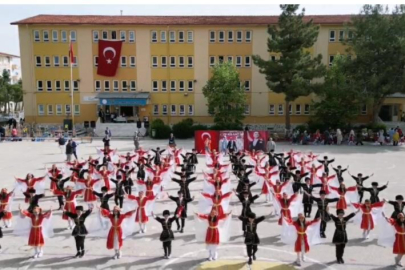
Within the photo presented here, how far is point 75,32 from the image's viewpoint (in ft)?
163

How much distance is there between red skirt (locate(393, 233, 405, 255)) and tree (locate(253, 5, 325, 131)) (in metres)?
30.9

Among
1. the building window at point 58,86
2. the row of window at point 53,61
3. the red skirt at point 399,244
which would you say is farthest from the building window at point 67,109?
the red skirt at point 399,244

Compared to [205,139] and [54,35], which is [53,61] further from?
[205,139]

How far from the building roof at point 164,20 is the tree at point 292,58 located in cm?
799

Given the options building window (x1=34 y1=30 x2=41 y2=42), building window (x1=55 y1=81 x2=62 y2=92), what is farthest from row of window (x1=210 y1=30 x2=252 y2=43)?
building window (x1=34 y1=30 x2=41 y2=42)

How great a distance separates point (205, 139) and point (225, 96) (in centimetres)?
1372

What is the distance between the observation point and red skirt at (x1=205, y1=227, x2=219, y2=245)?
11539 mm

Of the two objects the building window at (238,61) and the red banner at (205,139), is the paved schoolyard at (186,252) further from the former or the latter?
the building window at (238,61)

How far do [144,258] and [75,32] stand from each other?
42817 mm

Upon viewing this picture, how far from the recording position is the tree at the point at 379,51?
38.8 meters

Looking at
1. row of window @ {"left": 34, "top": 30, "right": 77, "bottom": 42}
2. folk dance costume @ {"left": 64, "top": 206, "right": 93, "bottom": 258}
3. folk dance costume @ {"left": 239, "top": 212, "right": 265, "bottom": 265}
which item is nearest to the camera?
folk dance costume @ {"left": 239, "top": 212, "right": 265, "bottom": 265}

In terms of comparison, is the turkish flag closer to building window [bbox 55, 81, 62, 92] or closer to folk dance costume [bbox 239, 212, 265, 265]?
building window [bbox 55, 81, 62, 92]

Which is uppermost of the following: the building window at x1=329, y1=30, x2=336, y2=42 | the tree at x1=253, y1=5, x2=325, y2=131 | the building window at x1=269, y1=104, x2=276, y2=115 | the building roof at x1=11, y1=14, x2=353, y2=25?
the building roof at x1=11, y1=14, x2=353, y2=25

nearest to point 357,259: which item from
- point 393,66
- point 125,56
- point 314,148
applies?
point 314,148
